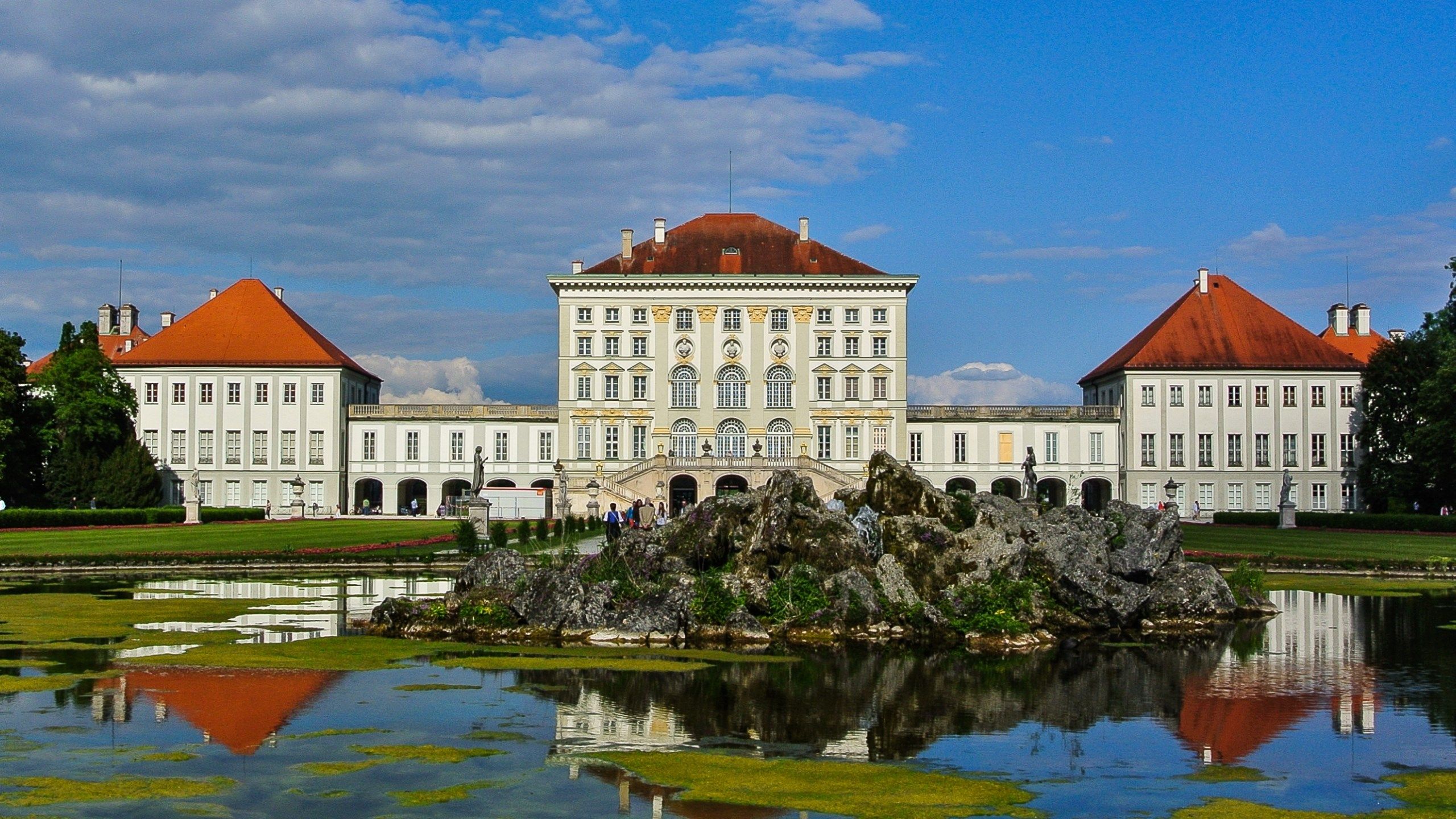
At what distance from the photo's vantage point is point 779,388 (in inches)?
3049

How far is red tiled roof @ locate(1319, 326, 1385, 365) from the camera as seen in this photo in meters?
85.6

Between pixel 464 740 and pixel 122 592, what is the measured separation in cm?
1791

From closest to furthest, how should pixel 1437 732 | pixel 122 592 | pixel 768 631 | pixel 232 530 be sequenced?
pixel 1437 732 < pixel 768 631 < pixel 122 592 < pixel 232 530

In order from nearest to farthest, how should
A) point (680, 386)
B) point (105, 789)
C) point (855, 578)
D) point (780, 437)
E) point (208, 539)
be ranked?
point (105, 789) → point (855, 578) → point (208, 539) → point (780, 437) → point (680, 386)

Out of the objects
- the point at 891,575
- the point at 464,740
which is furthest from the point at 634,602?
the point at 464,740

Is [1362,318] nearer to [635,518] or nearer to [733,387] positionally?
[733,387]

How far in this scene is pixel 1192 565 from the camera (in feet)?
85.9

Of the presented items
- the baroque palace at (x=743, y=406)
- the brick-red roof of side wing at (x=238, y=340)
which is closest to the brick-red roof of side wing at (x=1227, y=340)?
the baroque palace at (x=743, y=406)

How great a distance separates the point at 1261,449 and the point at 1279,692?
64.2 meters

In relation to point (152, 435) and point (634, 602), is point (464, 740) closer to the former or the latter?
point (634, 602)

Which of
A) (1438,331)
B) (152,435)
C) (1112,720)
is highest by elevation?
(1438,331)

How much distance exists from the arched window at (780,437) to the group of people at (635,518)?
1074 cm

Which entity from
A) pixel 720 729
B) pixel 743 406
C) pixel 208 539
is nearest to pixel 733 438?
pixel 743 406

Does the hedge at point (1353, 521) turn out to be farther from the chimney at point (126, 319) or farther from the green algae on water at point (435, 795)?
the chimney at point (126, 319)
